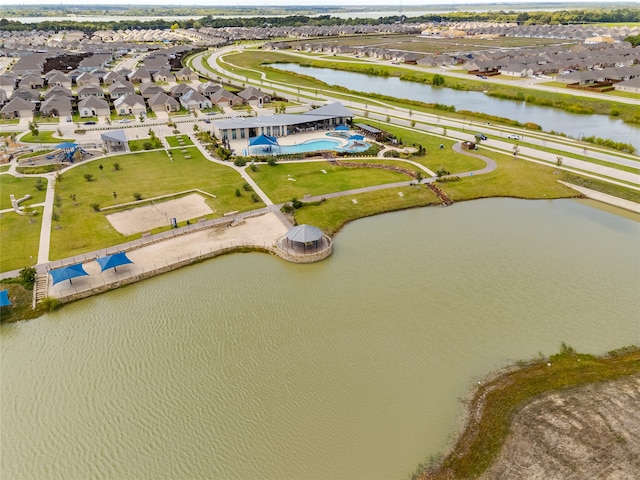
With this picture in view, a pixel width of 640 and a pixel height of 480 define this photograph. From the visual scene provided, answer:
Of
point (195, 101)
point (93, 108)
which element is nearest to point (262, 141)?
point (195, 101)

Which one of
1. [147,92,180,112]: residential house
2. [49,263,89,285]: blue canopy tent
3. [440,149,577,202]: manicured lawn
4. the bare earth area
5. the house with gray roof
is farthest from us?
[147,92,180,112]: residential house

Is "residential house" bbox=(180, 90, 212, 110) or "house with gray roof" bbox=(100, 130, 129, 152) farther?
"residential house" bbox=(180, 90, 212, 110)

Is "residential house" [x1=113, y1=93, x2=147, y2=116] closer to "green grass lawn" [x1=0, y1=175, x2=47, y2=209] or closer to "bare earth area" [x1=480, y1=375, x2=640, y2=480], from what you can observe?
"green grass lawn" [x1=0, y1=175, x2=47, y2=209]

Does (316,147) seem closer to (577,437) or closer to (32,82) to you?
(577,437)

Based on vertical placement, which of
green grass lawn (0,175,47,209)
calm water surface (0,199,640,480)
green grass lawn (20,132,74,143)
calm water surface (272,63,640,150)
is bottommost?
calm water surface (0,199,640,480)

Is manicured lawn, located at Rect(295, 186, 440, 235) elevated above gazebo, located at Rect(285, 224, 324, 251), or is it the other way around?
gazebo, located at Rect(285, 224, 324, 251)

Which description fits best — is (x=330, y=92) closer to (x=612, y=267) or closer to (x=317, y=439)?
(x=612, y=267)

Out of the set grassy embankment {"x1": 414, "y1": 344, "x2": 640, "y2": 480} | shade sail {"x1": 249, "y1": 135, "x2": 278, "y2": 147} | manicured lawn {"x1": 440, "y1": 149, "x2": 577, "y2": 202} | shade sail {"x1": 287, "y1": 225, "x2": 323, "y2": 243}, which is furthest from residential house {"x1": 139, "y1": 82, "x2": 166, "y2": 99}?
grassy embankment {"x1": 414, "y1": 344, "x2": 640, "y2": 480}
